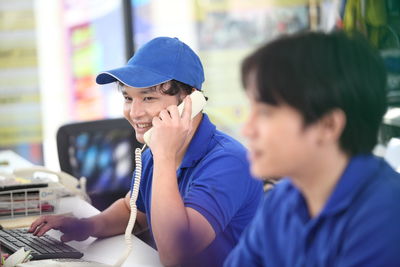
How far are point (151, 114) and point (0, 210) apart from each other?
0.69m

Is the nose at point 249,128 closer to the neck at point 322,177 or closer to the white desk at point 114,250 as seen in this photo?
the neck at point 322,177

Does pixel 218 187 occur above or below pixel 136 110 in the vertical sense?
below

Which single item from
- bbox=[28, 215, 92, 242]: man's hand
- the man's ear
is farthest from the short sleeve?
bbox=[28, 215, 92, 242]: man's hand

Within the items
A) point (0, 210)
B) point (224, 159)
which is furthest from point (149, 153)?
point (0, 210)

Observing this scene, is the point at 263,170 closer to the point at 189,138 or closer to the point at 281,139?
the point at 281,139

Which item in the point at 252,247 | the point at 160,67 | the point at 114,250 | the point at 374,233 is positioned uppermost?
the point at 160,67

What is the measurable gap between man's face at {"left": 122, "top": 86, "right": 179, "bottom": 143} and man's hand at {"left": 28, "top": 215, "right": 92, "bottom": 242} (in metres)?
0.32

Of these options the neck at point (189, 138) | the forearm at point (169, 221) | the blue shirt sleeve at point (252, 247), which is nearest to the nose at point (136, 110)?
the neck at point (189, 138)

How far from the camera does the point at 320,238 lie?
115 cm

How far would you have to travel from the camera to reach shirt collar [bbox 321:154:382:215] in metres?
1.13

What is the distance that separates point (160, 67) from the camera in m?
1.89

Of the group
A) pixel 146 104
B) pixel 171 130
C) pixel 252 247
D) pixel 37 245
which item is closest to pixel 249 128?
pixel 252 247

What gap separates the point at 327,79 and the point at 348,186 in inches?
7.3

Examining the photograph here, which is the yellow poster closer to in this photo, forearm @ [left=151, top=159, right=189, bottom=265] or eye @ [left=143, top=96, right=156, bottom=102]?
eye @ [left=143, top=96, right=156, bottom=102]
